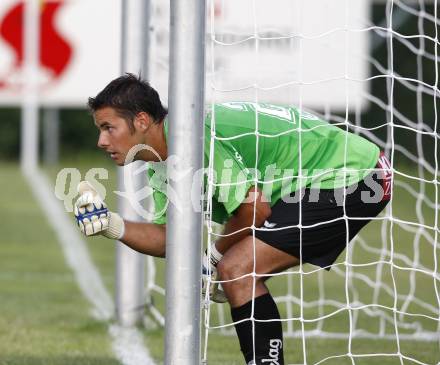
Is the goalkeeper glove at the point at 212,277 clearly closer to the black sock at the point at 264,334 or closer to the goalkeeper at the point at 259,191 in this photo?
the goalkeeper at the point at 259,191

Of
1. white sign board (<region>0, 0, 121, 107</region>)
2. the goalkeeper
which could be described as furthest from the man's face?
white sign board (<region>0, 0, 121, 107</region>)

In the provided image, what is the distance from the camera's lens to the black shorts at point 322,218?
4.88 metres

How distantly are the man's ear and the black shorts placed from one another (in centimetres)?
64

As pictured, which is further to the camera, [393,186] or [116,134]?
[393,186]

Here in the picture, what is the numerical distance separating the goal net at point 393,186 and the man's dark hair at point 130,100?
0.26 meters

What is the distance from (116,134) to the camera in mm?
4844

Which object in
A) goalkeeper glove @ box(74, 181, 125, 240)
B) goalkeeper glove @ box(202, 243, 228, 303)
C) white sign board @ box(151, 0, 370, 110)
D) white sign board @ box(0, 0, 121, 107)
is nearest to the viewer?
goalkeeper glove @ box(74, 181, 125, 240)

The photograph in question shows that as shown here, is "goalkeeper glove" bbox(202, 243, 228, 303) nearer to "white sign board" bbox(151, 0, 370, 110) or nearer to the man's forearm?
the man's forearm

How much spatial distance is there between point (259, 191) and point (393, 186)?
394 centimetres

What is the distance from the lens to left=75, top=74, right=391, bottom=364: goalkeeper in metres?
4.82

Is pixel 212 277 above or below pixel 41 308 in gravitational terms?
above

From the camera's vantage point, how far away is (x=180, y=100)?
4.43 metres

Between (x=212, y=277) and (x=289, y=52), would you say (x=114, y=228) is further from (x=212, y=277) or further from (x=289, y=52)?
(x=289, y=52)

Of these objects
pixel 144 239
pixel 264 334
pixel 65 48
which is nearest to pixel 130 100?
pixel 144 239
